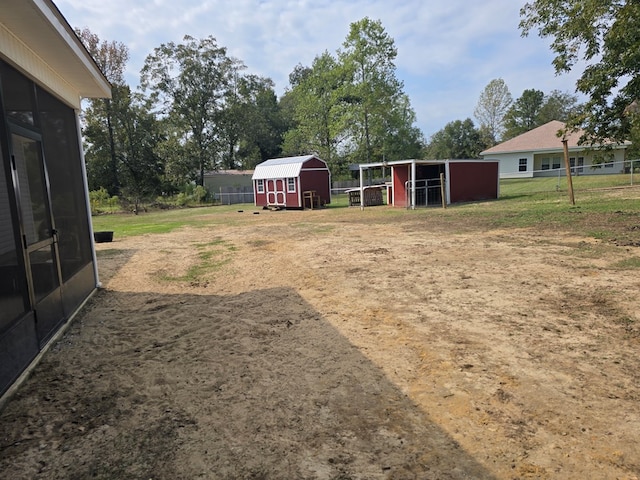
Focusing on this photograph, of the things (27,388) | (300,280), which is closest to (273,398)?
(27,388)

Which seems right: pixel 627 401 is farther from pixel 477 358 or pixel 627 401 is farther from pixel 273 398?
pixel 273 398

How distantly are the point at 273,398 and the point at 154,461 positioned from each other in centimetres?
94

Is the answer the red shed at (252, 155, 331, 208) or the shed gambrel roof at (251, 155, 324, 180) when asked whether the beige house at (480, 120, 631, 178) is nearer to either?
the red shed at (252, 155, 331, 208)

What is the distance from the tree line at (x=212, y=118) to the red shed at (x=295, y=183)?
1369cm

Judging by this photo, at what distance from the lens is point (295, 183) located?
2538 centimetres

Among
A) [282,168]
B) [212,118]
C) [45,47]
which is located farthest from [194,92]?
[45,47]

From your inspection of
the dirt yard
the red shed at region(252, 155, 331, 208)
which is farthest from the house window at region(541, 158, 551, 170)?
the dirt yard

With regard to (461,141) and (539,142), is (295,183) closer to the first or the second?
(539,142)

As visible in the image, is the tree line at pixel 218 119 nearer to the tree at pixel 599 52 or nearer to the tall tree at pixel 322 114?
the tall tree at pixel 322 114

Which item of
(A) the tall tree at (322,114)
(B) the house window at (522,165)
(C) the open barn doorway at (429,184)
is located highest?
(A) the tall tree at (322,114)

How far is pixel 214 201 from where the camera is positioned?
38.2 metres

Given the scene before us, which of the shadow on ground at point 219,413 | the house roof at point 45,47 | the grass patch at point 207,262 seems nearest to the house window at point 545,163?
the grass patch at point 207,262

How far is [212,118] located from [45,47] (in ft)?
141

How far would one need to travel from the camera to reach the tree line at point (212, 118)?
37.7 m
